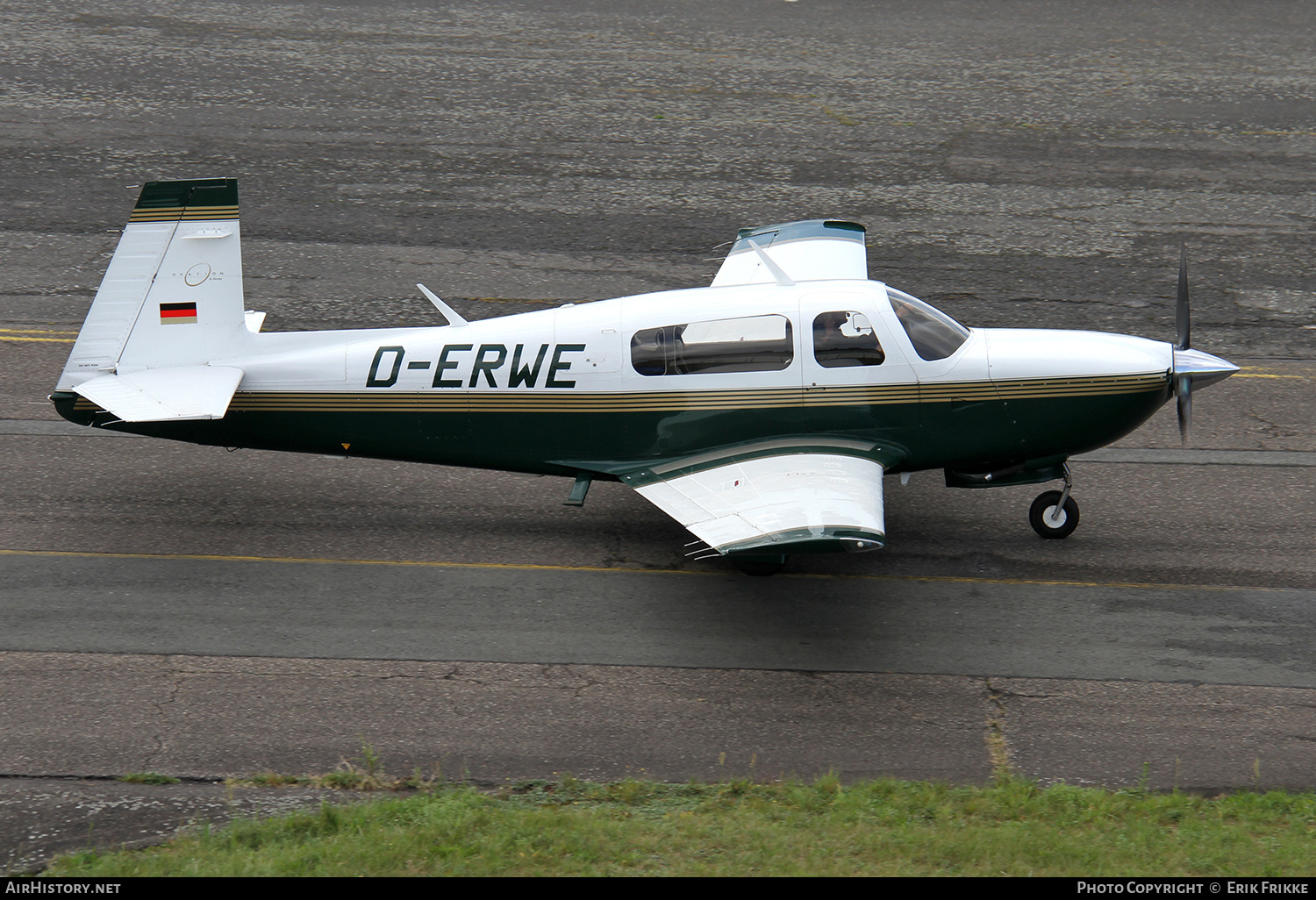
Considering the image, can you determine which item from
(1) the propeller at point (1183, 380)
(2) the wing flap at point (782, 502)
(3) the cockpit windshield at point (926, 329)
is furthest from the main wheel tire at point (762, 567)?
(1) the propeller at point (1183, 380)

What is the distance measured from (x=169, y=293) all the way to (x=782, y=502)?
5864 mm

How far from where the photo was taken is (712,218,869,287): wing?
42.8ft

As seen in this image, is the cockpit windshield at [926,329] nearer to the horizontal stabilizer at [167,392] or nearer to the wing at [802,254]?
the wing at [802,254]

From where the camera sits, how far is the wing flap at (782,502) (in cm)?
929

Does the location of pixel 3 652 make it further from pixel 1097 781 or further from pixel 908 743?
pixel 1097 781

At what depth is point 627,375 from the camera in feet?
36.4

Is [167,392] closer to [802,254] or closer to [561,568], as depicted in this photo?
[561,568]

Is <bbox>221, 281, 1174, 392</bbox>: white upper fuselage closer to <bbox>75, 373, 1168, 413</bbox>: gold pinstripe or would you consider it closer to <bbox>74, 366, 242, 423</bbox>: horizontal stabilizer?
<bbox>75, 373, 1168, 413</bbox>: gold pinstripe

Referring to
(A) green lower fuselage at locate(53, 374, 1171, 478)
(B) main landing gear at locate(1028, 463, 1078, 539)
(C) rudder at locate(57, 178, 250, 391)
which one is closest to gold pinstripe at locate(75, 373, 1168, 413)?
(A) green lower fuselage at locate(53, 374, 1171, 478)

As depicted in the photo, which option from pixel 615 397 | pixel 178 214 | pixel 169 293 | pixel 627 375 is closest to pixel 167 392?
pixel 169 293

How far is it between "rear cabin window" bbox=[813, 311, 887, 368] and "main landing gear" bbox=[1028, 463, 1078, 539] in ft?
7.76

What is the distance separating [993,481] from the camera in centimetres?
1166
